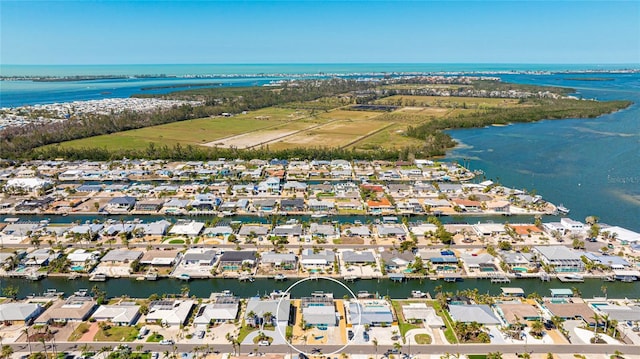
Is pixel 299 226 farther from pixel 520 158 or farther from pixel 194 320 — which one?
pixel 520 158

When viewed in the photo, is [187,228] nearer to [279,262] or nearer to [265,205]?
[265,205]

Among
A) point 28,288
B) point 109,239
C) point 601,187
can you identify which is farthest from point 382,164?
point 28,288

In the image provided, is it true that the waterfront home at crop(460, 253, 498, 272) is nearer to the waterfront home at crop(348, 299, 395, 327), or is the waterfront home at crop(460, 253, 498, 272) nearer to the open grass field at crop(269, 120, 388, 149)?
the waterfront home at crop(348, 299, 395, 327)

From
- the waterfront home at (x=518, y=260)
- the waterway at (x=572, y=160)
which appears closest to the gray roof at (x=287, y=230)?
the waterfront home at (x=518, y=260)

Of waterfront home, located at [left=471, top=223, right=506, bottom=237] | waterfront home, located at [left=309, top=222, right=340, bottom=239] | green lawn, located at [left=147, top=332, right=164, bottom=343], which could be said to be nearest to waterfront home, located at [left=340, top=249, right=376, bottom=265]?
waterfront home, located at [left=309, top=222, right=340, bottom=239]

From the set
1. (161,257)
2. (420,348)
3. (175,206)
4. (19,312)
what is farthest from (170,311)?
(175,206)
